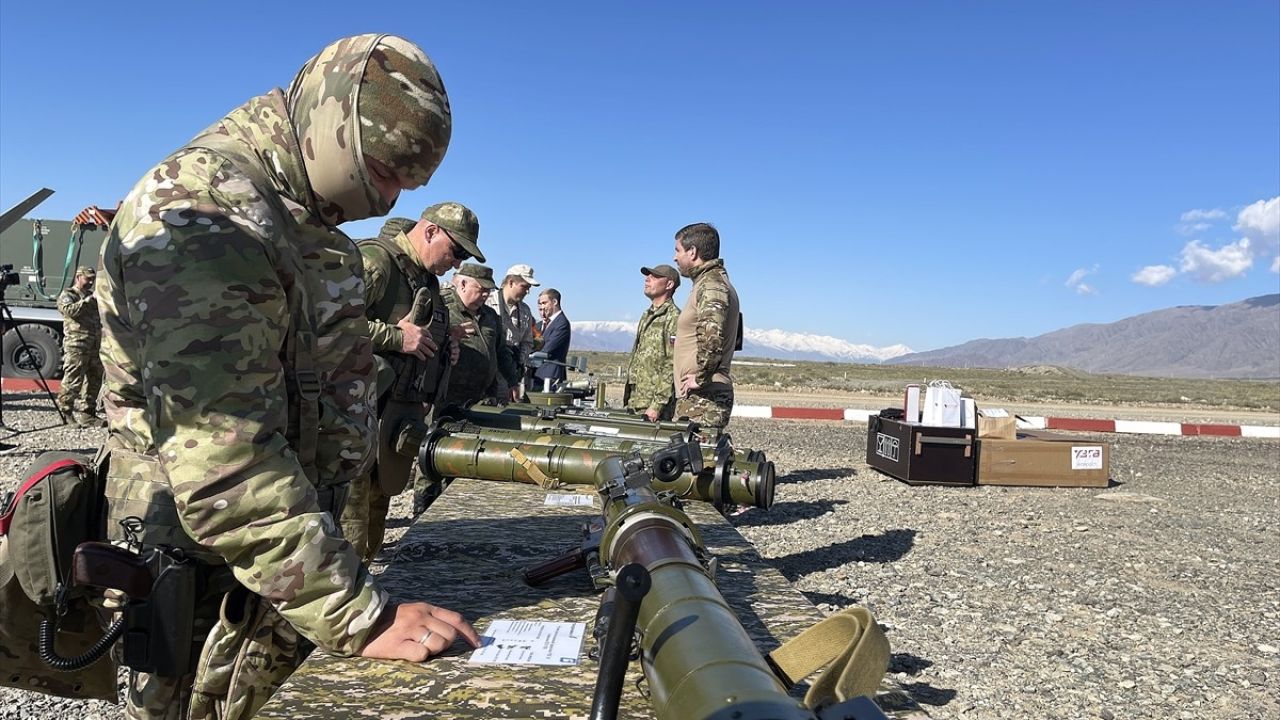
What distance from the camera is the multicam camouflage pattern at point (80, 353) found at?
34.9ft

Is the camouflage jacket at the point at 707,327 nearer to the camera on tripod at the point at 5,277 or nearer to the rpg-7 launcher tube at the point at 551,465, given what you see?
the rpg-7 launcher tube at the point at 551,465

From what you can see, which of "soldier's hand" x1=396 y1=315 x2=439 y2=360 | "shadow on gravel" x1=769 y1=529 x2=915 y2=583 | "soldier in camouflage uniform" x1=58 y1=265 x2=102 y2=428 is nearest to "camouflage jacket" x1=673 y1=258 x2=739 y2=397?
"shadow on gravel" x1=769 y1=529 x2=915 y2=583

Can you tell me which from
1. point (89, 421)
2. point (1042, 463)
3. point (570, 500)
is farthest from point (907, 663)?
point (89, 421)

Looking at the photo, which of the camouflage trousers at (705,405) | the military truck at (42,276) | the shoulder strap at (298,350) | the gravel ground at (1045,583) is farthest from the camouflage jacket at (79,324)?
the shoulder strap at (298,350)

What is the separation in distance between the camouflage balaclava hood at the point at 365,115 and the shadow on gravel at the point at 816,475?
7.93 metres

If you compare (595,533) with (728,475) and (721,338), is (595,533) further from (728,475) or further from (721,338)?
(721,338)

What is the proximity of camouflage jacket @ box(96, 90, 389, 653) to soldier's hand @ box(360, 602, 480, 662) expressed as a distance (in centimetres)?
5

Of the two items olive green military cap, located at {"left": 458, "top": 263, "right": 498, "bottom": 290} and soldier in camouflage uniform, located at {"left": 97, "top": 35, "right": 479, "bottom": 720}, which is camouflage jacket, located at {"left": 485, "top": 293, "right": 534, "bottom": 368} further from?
soldier in camouflage uniform, located at {"left": 97, "top": 35, "right": 479, "bottom": 720}

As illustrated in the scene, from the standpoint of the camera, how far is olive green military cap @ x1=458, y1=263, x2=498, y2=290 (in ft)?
21.4

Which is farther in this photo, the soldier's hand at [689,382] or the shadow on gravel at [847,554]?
the soldier's hand at [689,382]

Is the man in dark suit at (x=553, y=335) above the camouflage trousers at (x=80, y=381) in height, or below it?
above

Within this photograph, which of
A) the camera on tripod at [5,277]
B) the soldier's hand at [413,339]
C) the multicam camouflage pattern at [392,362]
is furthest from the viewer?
the camera on tripod at [5,277]

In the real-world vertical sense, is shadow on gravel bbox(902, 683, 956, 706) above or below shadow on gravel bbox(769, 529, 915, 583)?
below

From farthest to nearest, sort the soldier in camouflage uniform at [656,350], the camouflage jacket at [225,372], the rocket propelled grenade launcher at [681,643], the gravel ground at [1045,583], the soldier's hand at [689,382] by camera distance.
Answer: the soldier in camouflage uniform at [656,350], the soldier's hand at [689,382], the gravel ground at [1045,583], the camouflage jacket at [225,372], the rocket propelled grenade launcher at [681,643]
